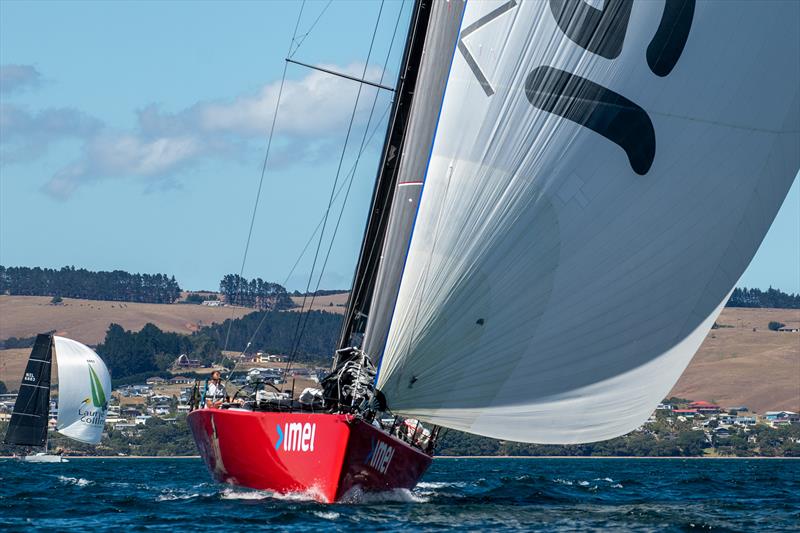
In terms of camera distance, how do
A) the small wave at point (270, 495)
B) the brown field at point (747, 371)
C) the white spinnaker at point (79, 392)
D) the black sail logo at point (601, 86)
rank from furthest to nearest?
the brown field at point (747, 371)
the white spinnaker at point (79, 392)
the small wave at point (270, 495)
the black sail logo at point (601, 86)

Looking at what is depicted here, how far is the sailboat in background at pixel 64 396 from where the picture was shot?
48594 mm

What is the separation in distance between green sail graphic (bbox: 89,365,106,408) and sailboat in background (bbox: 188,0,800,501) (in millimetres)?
32996

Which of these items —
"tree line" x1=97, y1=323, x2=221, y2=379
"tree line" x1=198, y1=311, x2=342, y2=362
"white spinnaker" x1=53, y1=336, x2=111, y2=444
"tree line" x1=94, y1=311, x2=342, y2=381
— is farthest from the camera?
"tree line" x1=198, y1=311, x2=342, y2=362

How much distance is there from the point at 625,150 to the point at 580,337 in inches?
97.4

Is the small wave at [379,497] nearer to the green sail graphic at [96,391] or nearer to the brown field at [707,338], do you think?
the green sail graphic at [96,391]

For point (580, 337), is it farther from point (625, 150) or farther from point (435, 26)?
point (435, 26)

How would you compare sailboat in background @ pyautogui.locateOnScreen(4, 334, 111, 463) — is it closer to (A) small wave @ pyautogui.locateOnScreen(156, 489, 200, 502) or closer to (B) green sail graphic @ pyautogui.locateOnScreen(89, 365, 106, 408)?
(B) green sail graphic @ pyautogui.locateOnScreen(89, 365, 106, 408)

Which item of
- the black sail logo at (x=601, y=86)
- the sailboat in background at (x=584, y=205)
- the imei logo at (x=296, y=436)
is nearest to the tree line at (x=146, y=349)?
the imei logo at (x=296, y=436)

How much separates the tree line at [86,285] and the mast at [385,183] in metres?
164

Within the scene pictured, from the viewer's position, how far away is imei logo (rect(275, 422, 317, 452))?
18.2 metres

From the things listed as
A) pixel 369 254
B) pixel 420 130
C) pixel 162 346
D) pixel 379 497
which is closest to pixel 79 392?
pixel 369 254

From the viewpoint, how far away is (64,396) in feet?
159

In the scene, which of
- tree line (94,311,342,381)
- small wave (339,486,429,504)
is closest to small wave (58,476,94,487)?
small wave (339,486,429,504)

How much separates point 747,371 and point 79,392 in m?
74.7
